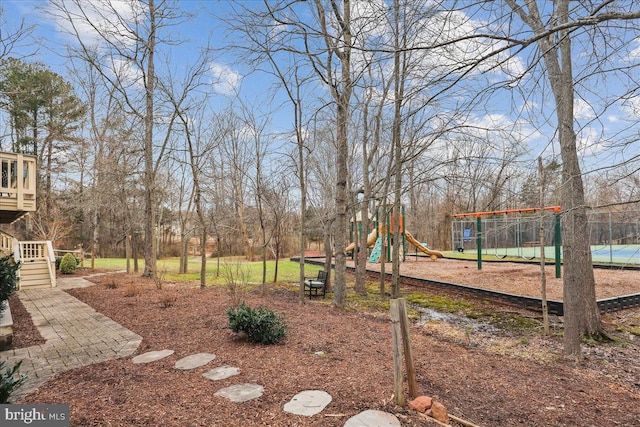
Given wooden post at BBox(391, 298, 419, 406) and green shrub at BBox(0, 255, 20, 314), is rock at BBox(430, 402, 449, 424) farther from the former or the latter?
green shrub at BBox(0, 255, 20, 314)

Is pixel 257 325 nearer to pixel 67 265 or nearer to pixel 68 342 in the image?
pixel 68 342

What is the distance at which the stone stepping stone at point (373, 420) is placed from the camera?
231 centimetres

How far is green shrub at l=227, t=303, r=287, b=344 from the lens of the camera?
4082 mm

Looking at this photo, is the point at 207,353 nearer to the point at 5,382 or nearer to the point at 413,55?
the point at 5,382

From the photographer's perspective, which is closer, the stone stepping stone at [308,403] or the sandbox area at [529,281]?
the stone stepping stone at [308,403]

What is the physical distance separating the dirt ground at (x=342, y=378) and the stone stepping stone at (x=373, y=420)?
0.07m

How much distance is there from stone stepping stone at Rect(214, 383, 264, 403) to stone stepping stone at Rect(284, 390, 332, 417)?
1.08 ft

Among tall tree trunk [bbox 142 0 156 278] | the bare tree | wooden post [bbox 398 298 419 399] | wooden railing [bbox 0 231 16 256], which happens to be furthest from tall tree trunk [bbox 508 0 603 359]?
wooden railing [bbox 0 231 16 256]

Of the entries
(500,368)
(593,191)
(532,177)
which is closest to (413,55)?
(532,177)

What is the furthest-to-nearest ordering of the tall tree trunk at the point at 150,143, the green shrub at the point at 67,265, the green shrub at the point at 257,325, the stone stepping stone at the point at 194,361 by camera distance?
the green shrub at the point at 67,265, the tall tree trunk at the point at 150,143, the green shrub at the point at 257,325, the stone stepping stone at the point at 194,361

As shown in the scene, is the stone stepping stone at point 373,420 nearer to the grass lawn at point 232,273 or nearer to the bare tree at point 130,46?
the grass lawn at point 232,273

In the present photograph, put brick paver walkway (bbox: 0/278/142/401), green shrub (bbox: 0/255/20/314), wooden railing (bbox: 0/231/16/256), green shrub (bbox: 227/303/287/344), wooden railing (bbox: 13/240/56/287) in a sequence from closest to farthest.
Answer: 1. brick paver walkway (bbox: 0/278/142/401)
2. green shrub (bbox: 227/303/287/344)
3. green shrub (bbox: 0/255/20/314)
4. wooden railing (bbox: 13/240/56/287)
5. wooden railing (bbox: 0/231/16/256)

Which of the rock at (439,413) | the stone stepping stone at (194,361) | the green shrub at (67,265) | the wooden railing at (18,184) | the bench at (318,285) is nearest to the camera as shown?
the rock at (439,413)

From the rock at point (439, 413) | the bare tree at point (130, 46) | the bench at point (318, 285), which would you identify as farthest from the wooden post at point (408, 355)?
the bare tree at point (130, 46)
